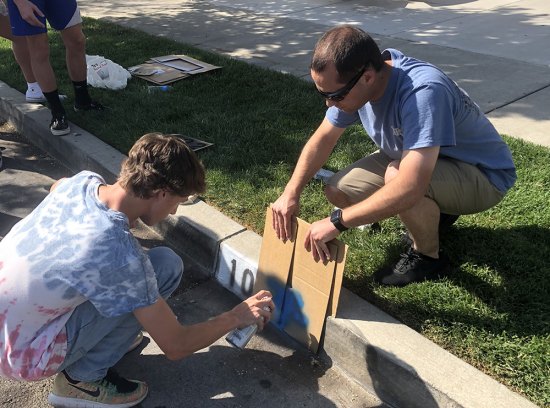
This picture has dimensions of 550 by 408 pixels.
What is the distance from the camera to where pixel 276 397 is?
2322 millimetres

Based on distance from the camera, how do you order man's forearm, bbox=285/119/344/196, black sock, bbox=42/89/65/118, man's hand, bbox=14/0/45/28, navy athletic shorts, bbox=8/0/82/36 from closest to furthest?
man's forearm, bbox=285/119/344/196, man's hand, bbox=14/0/45/28, navy athletic shorts, bbox=8/0/82/36, black sock, bbox=42/89/65/118

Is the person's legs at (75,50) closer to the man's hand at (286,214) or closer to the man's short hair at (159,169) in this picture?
the man's hand at (286,214)

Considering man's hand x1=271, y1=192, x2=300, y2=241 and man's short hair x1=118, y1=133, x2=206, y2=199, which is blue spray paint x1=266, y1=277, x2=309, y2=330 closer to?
man's hand x1=271, y1=192, x2=300, y2=241

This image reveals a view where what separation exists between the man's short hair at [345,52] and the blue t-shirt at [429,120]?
210mm

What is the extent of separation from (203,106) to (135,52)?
2.04 metres

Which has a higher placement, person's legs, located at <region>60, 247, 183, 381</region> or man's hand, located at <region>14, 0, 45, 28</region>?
man's hand, located at <region>14, 0, 45, 28</region>

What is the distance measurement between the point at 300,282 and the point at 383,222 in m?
0.76

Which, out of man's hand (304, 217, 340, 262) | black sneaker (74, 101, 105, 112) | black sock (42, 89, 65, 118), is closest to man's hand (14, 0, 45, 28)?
black sock (42, 89, 65, 118)

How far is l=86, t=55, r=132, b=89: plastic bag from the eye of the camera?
5.25 metres

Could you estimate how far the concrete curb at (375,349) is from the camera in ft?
6.73

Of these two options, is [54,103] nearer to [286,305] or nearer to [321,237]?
[286,305]

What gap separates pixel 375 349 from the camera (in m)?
2.25

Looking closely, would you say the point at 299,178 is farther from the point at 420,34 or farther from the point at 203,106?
the point at 420,34

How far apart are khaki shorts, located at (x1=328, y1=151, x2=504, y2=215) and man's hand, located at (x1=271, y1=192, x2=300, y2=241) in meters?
0.33
